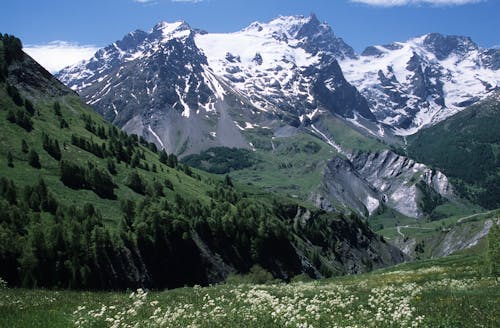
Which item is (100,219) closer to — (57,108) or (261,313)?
(57,108)

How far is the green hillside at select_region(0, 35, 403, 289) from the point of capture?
93.4 metres

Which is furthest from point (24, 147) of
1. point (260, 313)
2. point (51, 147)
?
point (260, 313)

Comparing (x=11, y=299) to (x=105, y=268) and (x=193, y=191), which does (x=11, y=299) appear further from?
(x=193, y=191)

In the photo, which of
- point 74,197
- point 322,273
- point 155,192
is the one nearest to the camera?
point 74,197

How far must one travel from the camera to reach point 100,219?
11550cm

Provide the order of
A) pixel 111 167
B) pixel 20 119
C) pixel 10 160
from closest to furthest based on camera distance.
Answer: pixel 10 160
pixel 20 119
pixel 111 167

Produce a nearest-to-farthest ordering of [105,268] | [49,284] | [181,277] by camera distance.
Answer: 1. [49,284]
2. [105,268]
3. [181,277]

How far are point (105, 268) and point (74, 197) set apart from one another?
36.0m

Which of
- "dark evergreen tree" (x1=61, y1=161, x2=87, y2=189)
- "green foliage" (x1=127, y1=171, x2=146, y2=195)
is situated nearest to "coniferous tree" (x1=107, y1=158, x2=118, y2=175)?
"green foliage" (x1=127, y1=171, x2=146, y2=195)

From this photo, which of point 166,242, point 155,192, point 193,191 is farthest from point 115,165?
point 166,242

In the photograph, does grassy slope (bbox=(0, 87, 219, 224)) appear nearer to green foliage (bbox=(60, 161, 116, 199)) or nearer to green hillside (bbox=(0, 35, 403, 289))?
green hillside (bbox=(0, 35, 403, 289))

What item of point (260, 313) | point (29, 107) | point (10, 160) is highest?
point (29, 107)

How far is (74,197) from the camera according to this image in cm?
13200

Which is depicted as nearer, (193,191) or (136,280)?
(136,280)
